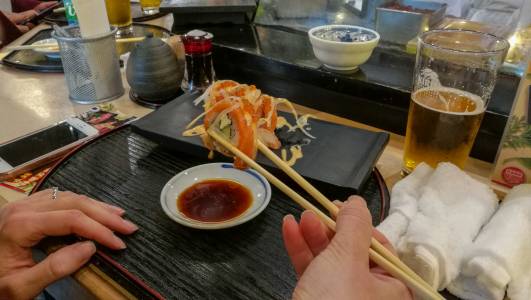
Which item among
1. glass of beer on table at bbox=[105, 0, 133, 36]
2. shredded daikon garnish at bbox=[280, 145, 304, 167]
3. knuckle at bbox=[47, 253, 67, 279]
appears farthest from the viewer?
glass of beer on table at bbox=[105, 0, 133, 36]

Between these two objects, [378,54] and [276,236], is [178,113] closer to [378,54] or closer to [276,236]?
[276,236]

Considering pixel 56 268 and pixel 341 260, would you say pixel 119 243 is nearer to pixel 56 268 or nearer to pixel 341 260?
pixel 56 268

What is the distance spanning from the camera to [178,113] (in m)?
1.24

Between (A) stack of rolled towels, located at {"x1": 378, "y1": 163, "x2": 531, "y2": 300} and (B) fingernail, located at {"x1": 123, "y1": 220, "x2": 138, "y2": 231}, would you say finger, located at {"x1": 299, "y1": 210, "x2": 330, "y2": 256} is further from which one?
(B) fingernail, located at {"x1": 123, "y1": 220, "x2": 138, "y2": 231}

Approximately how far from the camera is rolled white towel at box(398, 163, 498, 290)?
0.69m

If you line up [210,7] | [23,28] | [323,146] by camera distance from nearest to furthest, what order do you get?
[323,146], [210,7], [23,28]

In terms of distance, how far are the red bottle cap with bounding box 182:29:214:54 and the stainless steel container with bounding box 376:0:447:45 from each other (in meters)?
0.64

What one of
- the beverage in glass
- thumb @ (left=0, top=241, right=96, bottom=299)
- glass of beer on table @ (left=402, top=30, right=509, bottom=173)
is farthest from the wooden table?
the beverage in glass

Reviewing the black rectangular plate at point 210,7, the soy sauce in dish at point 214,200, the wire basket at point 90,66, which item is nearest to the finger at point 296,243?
the soy sauce in dish at point 214,200

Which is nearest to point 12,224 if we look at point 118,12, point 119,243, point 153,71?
point 119,243

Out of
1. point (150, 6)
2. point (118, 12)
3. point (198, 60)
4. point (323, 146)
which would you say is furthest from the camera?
point (150, 6)

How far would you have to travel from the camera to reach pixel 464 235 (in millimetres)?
727

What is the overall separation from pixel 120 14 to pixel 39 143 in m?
1.22

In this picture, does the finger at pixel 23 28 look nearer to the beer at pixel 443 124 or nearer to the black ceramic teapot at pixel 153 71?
the black ceramic teapot at pixel 153 71
